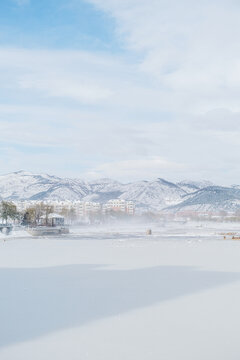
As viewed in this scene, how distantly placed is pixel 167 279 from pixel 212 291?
225 cm

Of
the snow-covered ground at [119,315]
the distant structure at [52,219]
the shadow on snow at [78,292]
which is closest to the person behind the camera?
the snow-covered ground at [119,315]

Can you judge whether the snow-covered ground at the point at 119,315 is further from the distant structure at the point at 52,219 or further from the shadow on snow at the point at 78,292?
the distant structure at the point at 52,219

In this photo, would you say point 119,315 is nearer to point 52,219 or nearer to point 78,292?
point 78,292

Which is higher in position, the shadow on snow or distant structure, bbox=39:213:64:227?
distant structure, bbox=39:213:64:227

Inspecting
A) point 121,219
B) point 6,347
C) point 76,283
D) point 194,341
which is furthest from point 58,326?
point 121,219

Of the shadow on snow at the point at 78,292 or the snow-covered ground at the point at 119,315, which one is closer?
the snow-covered ground at the point at 119,315

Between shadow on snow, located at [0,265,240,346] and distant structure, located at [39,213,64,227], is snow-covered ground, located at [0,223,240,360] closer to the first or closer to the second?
shadow on snow, located at [0,265,240,346]

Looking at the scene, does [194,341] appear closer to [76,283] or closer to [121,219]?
[76,283]

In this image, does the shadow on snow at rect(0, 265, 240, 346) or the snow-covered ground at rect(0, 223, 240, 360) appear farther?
the shadow on snow at rect(0, 265, 240, 346)

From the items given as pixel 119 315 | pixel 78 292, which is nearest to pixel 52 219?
pixel 78 292

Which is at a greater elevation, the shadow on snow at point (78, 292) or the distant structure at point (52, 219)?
the distant structure at point (52, 219)

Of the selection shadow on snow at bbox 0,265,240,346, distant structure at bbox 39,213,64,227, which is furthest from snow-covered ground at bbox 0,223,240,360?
distant structure at bbox 39,213,64,227

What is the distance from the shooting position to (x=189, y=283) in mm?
12555

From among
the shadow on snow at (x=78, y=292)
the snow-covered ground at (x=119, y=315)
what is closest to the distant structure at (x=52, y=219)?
the shadow on snow at (x=78, y=292)
